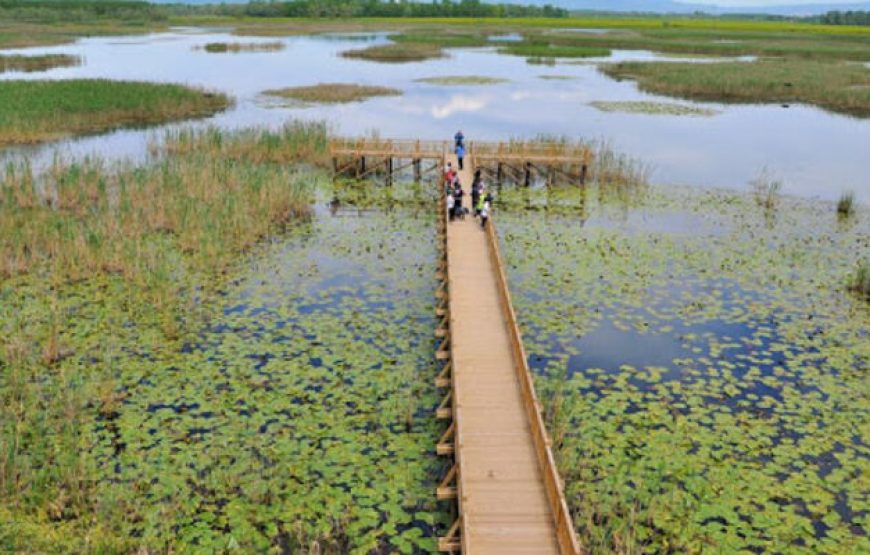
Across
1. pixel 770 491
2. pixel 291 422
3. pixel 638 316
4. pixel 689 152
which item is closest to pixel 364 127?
pixel 689 152

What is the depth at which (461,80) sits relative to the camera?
68062mm

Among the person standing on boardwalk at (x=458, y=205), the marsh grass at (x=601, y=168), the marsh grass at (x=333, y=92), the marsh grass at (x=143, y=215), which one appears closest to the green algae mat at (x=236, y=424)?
the marsh grass at (x=143, y=215)

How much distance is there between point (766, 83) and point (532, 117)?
26678mm

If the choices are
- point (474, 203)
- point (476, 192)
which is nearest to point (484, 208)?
point (476, 192)

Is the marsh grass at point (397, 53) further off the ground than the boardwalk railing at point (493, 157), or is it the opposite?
the marsh grass at point (397, 53)

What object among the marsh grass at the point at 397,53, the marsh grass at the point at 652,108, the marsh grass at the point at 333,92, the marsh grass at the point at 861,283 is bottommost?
the marsh grass at the point at 861,283

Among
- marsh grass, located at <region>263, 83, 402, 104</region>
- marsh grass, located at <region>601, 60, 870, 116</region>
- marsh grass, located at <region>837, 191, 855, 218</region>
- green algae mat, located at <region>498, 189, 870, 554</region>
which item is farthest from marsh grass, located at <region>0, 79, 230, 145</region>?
marsh grass, located at <region>601, 60, 870, 116</region>

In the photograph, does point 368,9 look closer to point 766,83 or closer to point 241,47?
point 241,47

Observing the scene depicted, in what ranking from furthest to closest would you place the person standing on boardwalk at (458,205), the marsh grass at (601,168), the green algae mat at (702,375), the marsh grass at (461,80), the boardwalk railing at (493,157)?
1. the marsh grass at (461,80)
2. the boardwalk railing at (493,157)
3. the marsh grass at (601,168)
4. the person standing on boardwalk at (458,205)
5. the green algae mat at (702,375)

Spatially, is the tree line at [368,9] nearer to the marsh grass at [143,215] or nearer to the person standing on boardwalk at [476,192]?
the marsh grass at [143,215]

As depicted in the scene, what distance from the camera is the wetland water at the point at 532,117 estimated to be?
1484 inches

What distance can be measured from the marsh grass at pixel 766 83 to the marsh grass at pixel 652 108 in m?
6.61

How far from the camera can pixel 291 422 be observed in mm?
14055

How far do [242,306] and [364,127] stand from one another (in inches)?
1097
